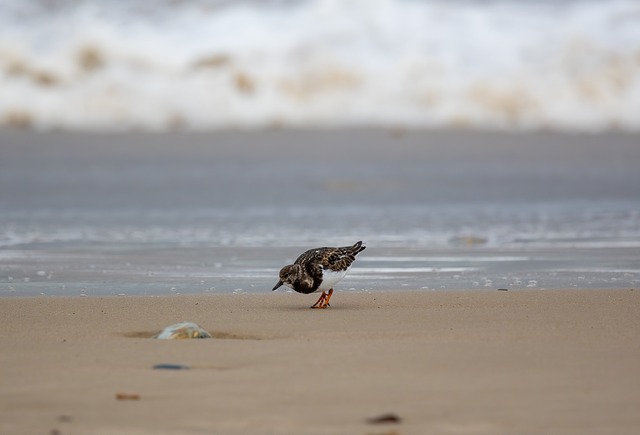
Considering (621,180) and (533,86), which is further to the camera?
(533,86)

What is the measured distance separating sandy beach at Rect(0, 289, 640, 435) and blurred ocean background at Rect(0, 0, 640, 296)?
7.85 meters

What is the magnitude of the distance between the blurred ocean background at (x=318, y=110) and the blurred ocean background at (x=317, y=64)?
0.05 metres

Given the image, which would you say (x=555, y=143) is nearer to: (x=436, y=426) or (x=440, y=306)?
(x=440, y=306)

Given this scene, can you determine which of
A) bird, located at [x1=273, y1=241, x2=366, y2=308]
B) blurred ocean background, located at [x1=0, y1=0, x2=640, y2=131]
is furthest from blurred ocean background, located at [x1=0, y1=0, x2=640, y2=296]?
bird, located at [x1=273, y1=241, x2=366, y2=308]

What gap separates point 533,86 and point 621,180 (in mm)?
10694

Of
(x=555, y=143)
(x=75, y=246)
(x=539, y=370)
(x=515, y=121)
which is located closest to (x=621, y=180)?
(x=555, y=143)

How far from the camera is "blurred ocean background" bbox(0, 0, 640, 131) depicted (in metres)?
30.8

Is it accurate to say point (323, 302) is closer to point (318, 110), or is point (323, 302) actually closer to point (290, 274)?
point (290, 274)

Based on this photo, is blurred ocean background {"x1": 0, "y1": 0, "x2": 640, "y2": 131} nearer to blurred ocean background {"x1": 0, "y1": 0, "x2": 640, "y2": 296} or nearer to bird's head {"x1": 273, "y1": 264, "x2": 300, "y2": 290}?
blurred ocean background {"x1": 0, "y1": 0, "x2": 640, "y2": 296}

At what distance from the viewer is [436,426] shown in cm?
480

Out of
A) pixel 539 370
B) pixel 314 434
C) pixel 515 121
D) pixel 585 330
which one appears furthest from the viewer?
pixel 515 121

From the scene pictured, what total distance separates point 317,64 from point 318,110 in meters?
1.72

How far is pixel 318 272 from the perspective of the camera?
8.11 m

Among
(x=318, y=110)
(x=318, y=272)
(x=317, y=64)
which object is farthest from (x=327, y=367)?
(x=317, y=64)
